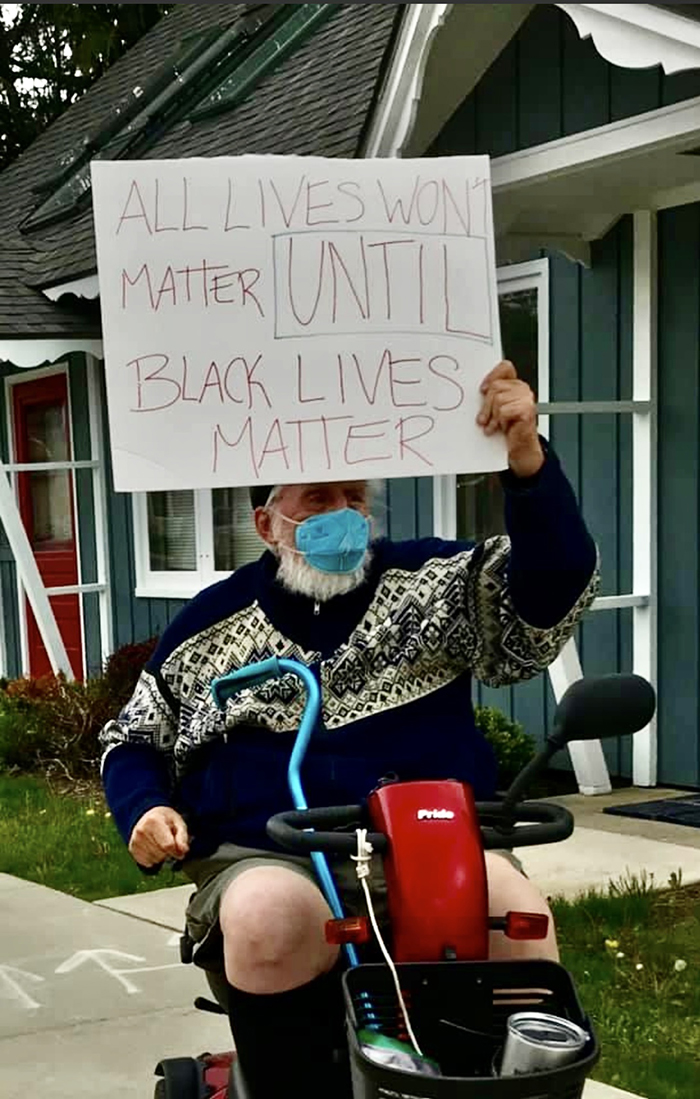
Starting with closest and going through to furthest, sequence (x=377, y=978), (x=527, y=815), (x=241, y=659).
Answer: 1. (x=377, y=978)
2. (x=527, y=815)
3. (x=241, y=659)

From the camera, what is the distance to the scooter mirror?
6.62 feet

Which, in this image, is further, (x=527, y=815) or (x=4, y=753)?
(x=4, y=753)

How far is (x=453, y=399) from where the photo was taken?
2492 millimetres

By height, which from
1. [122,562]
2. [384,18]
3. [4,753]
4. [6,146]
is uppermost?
[6,146]

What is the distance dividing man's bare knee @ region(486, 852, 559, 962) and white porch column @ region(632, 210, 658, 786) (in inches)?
164

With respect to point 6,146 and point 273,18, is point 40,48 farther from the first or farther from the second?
point 273,18

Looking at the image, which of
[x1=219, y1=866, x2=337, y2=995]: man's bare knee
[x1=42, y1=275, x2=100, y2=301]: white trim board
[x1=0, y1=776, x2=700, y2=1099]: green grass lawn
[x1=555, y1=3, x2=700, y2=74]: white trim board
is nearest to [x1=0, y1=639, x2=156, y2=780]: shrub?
[x1=0, y1=776, x2=700, y2=1099]: green grass lawn

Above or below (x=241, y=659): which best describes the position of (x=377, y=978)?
below

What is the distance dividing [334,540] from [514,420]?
37cm

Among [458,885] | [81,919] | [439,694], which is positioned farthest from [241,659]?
[81,919]

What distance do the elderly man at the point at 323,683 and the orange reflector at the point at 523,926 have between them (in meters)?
0.17

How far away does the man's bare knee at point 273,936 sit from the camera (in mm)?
2227

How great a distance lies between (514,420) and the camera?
7.88 ft

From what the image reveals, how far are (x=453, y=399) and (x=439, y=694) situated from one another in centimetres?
51
